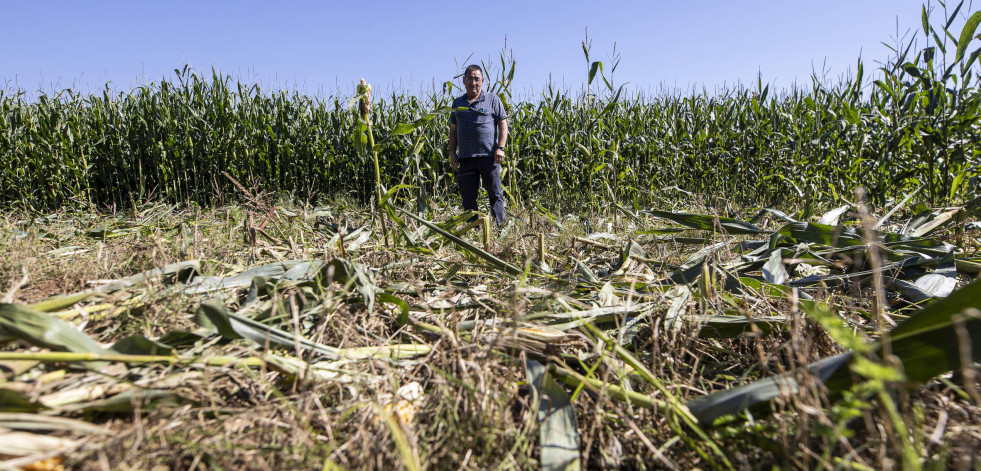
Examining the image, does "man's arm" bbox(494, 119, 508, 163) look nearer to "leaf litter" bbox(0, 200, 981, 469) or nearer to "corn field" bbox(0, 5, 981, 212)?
"corn field" bbox(0, 5, 981, 212)

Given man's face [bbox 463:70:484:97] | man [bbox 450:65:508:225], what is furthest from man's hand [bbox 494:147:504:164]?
man's face [bbox 463:70:484:97]

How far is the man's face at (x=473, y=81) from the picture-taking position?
512 cm

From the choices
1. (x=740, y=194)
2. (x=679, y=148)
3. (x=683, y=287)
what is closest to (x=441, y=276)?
(x=683, y=287)

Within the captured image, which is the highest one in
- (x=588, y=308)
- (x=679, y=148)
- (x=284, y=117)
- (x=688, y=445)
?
(x=284, y=117)

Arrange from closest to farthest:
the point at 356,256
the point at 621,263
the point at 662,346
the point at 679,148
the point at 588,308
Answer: the point at 662,346, the point at 588,308, the point at 621,263, the point at 356,256, the point at 679,148

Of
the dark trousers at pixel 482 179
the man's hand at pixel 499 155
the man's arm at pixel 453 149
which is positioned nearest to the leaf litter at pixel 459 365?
the man's hand at pixel 499 155

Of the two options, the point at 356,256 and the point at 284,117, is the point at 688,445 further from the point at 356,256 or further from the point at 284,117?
the point at 284,117

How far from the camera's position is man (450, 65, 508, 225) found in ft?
17.0

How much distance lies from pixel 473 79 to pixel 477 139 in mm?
577

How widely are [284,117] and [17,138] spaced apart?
3182 mm

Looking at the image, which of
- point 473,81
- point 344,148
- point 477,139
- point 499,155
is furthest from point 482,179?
point 344,148

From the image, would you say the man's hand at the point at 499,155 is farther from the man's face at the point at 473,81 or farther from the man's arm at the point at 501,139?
the man's face at the point at 473,81

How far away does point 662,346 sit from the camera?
1.51 m

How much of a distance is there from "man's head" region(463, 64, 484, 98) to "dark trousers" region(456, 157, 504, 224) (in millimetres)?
653
